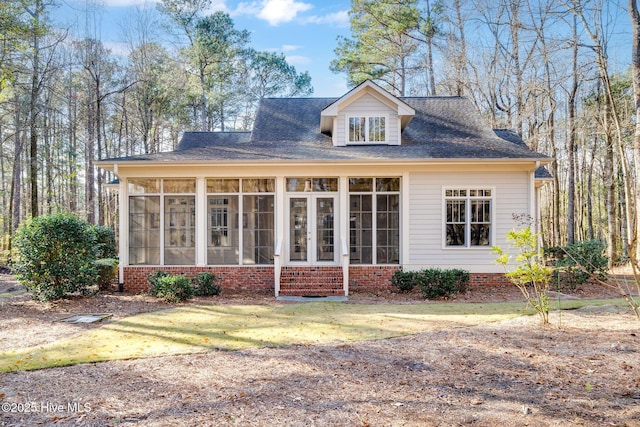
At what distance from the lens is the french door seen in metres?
10.6

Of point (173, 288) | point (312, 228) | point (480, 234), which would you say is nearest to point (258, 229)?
point (312, 228)

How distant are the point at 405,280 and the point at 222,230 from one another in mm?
4858

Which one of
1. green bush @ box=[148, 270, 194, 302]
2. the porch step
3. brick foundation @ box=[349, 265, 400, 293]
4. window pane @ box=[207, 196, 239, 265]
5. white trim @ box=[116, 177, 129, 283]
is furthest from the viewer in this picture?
window pane @ box=[207, 196, 239, 265]

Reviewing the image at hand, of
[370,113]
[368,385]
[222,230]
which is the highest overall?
[370,113]

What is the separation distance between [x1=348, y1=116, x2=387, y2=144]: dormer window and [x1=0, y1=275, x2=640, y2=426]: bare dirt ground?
688 centimetres

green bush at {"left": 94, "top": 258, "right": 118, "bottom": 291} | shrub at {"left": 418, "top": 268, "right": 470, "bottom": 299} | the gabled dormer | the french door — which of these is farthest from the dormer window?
green bush at {"left": 94, "top": 258, "right": 118, "bottom": 291}

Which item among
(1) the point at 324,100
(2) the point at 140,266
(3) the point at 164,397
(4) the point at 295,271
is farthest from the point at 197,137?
(3) the point at 164,397

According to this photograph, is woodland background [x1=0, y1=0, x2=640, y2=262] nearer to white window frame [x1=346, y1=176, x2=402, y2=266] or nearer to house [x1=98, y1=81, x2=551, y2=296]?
house [x1=98, y1=81, x2=551, y2=296]

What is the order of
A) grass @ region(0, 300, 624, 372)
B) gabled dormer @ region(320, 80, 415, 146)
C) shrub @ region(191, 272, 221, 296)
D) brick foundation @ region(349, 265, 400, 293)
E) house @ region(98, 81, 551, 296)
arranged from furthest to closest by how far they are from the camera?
gabled dormer @ region(320, 80, 415, 146) → brick foundation @ region(349, 265, 400, 293) → house @ region(98, 81, 551, 296) → shrub @ region(191, 272, 221, 296) → grass @ region(0, 300, 624, 372)

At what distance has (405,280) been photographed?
977 cm

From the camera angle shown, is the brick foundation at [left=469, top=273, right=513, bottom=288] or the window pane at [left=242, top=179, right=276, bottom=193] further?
the window pane at [left=242, top=179, right=276, bottom=193]

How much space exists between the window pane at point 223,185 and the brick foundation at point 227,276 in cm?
201

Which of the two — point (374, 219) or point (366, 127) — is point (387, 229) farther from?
point (366, 127)

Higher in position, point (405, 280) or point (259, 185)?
point (259, 185)
